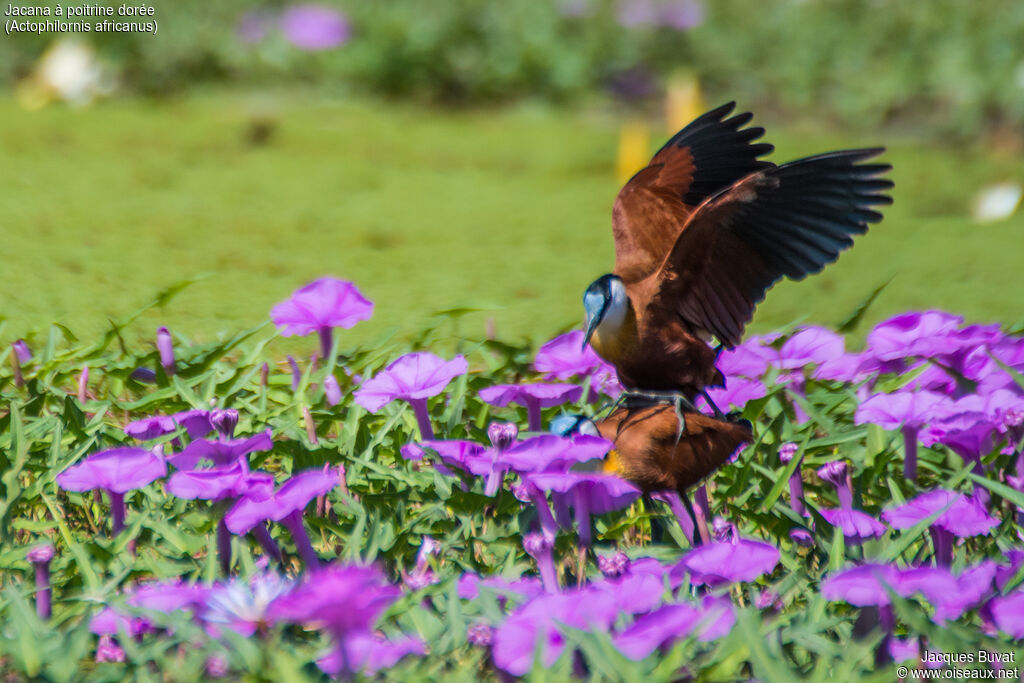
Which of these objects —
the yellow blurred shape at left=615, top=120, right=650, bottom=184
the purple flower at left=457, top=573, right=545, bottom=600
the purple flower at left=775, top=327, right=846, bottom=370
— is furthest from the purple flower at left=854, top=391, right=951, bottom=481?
the yellow blurred shape at left=615, top=120, right=650, bottom=184

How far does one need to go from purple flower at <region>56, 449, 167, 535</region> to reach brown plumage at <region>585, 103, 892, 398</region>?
0.44 m

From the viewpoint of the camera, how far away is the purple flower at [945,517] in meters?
1.07

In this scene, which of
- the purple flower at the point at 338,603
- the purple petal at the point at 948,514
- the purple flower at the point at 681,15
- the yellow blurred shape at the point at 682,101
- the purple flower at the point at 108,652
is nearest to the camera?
the purple flower at the point at 338,603

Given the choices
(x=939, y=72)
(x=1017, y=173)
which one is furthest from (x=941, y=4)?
(x=1017, y=173)

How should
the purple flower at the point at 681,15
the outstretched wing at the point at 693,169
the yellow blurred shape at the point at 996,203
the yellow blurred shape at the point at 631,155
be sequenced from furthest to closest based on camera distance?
the purple flower at the point at 681,15 < the yellow blurred shape at the point at 631,155 < the yellow blurred shape at the point at 996,203 < the outstretched wing at the point at 693,169

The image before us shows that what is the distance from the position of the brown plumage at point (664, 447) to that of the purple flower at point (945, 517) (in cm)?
18

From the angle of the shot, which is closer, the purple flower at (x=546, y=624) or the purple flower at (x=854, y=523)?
the purple flower at (x=546, y=624)

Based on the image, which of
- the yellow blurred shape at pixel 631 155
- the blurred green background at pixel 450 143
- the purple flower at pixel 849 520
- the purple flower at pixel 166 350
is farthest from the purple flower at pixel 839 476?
the yellow blurred shape at pixel 631 155

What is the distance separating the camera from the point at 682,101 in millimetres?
3795

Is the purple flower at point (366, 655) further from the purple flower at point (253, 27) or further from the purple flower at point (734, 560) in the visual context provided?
the purple flower at point (253, 27)

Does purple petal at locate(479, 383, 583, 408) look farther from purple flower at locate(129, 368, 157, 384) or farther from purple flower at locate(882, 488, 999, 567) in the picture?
purple flower at locate(129, 368, 157, 384)

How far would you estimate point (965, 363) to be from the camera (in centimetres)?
144

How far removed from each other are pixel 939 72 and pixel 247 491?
343 cm

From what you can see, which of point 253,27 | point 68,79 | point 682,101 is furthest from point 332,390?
point 253,27
